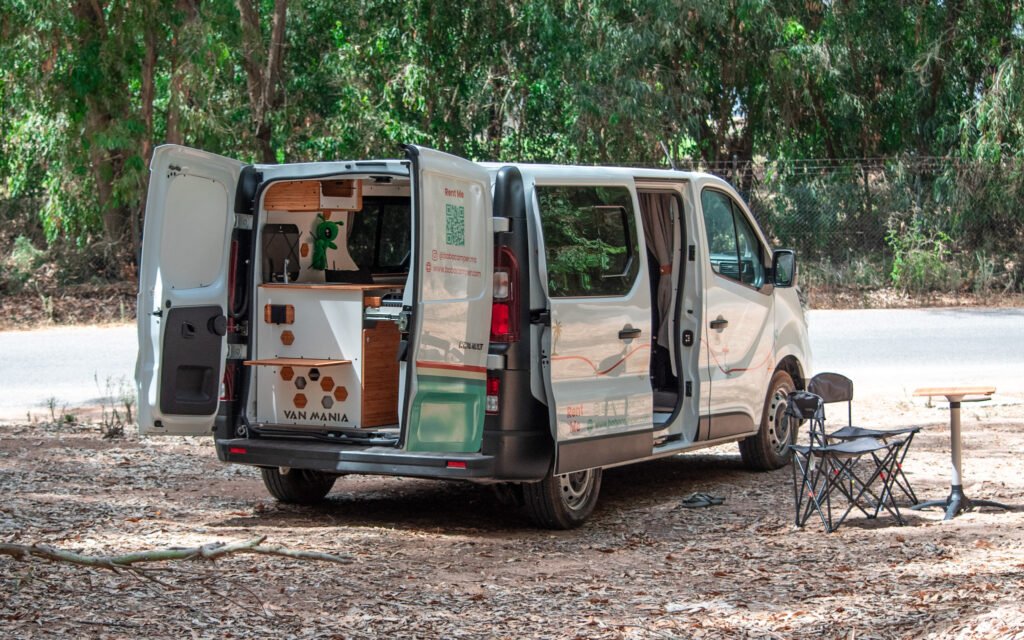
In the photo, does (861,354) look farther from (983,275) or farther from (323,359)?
(323,359)

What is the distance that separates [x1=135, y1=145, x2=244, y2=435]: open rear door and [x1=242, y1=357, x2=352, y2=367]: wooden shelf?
224 millimetres

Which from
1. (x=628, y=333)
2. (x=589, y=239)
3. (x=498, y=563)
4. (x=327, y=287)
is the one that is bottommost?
(x=498, y=563)

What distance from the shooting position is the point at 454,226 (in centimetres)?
692

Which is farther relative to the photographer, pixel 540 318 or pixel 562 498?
pixel 562 498

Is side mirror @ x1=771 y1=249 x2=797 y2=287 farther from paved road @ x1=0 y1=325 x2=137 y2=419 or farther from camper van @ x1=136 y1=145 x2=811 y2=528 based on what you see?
paved road @ x1=0 y1=325 x2=137 y2=419

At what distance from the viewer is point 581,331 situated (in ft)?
24.0

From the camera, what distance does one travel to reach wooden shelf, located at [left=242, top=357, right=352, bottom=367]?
24.7 feet

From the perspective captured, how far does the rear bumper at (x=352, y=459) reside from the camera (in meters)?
6.92

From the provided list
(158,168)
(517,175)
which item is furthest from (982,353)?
(158,168)

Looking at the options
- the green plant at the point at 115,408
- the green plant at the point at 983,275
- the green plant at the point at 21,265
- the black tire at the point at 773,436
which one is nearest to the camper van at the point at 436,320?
the black tire at the point at 773,436

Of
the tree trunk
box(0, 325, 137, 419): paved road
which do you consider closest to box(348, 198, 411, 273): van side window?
box(0, 325, 137, 419): paved road

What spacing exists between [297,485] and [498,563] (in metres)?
2.13

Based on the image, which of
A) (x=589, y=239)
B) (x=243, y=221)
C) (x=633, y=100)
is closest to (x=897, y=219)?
(x=633, y=100)

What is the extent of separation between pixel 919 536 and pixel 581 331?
2173 millimetres
